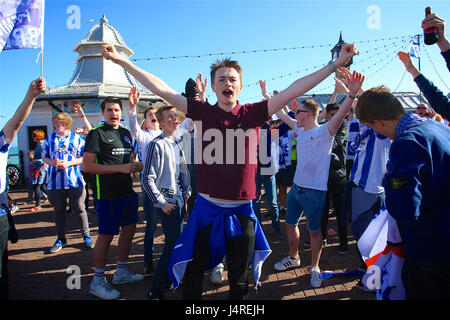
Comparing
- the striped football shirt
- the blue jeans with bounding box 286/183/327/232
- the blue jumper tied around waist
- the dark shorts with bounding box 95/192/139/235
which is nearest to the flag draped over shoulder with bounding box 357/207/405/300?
the blue jumper tied around waist

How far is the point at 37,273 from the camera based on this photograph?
373 cm

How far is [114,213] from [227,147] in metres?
1.95

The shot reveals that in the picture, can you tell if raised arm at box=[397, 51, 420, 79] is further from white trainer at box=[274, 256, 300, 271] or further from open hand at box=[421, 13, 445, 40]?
white trainer at box=[274, 256, 300, 271]

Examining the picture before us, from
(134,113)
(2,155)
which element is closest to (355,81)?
(134,113)

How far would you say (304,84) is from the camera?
1.99 meters

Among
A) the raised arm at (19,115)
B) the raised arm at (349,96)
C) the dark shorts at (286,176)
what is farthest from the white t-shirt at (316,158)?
the raised arm at (19,115)

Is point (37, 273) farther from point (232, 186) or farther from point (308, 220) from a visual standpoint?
point (308, 220)

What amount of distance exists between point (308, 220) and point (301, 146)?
95 centimetres

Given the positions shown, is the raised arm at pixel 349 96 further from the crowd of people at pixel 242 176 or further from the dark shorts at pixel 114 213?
the dark shorts at pixel 114 213

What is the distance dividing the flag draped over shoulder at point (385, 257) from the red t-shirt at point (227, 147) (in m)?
1.00

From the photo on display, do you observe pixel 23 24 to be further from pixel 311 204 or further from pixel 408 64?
pixel 408 64

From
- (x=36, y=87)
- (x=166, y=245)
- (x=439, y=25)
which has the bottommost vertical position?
(x=166, y=245)

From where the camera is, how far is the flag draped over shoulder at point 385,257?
1.72 m
